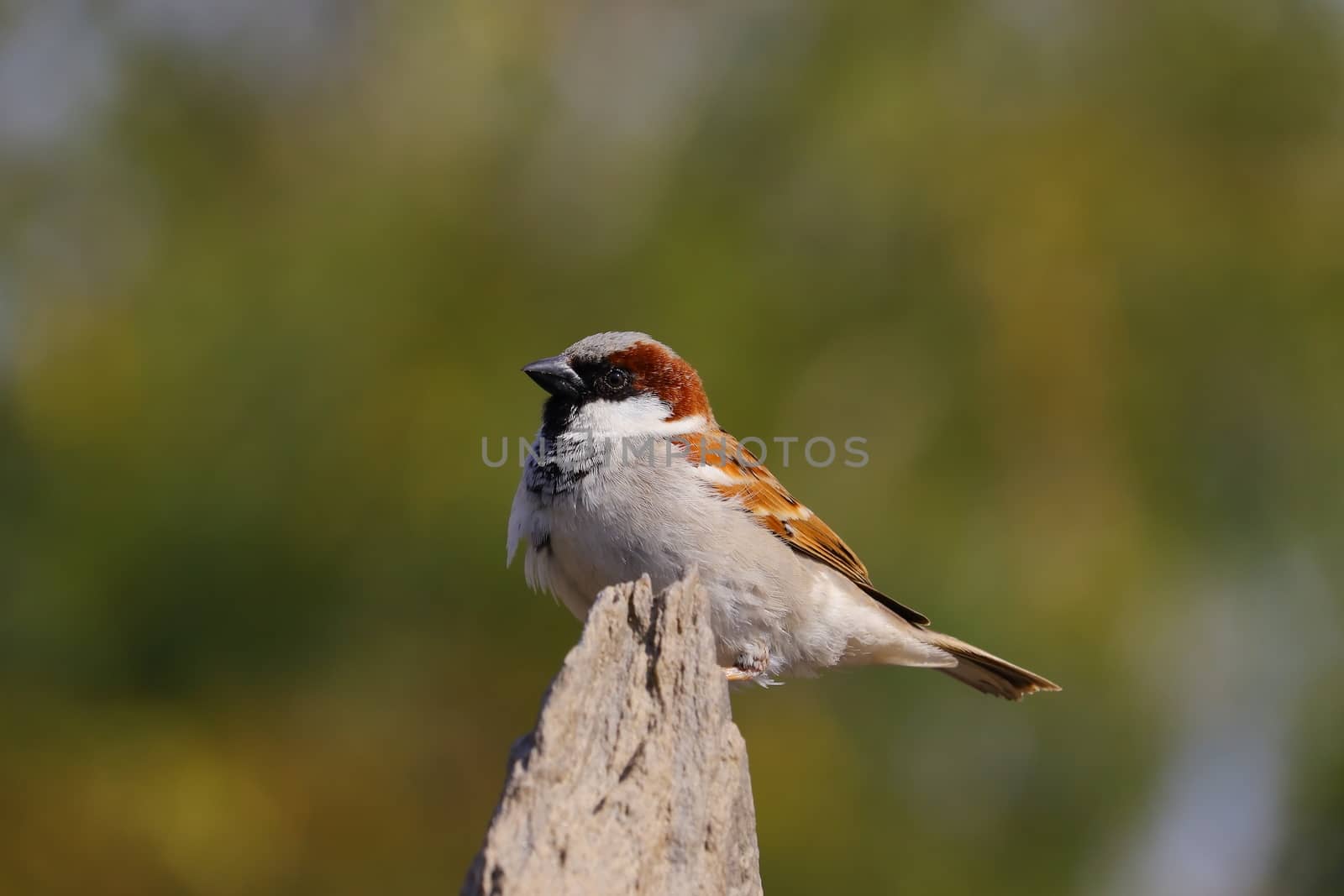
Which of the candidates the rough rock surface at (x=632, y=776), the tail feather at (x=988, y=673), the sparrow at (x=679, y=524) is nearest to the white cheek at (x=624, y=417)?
the sparrow at (x=679, y=524)

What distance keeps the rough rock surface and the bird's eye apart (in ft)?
3.12

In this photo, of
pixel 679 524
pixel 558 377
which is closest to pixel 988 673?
pixel 679 524

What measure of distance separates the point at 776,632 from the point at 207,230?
9.23 feet

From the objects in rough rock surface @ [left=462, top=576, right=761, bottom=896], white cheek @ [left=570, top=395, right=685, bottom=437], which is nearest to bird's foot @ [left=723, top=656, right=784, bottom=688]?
white cheek @ [left=570, top=395, right=685, bottom=437]

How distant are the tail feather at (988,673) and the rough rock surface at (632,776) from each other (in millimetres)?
1399

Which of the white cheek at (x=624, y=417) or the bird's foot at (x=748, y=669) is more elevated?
the white cheek at (x=624, y=417)

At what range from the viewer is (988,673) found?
332 centimetres

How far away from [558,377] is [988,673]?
1478mm

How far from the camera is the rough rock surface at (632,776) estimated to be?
1.67 m

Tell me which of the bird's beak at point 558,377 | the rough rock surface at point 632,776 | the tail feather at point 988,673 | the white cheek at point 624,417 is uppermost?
the bird's beak at point 558,377

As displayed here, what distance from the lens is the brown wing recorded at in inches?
112

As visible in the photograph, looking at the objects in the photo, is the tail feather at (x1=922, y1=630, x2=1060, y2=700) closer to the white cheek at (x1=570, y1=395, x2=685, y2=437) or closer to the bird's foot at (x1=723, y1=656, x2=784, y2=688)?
the bird's foot at (x1=723, y1=656, x2=784, y2=688)

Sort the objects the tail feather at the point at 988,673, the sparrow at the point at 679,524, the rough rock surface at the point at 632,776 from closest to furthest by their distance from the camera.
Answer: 1. the rough rock surface at the point at 632,776
2. the sparrow at the point at 679,524
3. the tail feather at the point at 988,673

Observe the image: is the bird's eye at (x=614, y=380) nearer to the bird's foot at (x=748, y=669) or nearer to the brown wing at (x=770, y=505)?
the brown wing at (x=770, y=505)
